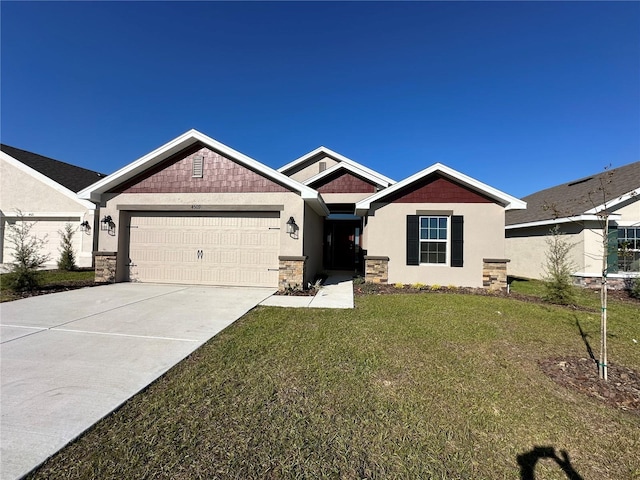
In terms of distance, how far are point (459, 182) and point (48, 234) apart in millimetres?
18116

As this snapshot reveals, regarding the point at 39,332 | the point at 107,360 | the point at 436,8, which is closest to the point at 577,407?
the point at 107,360

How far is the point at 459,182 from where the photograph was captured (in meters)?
9.88

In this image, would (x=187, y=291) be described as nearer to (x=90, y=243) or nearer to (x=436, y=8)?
(x=90, y=243)

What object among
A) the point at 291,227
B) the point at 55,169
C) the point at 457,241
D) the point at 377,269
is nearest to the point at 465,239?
the point at 457,241

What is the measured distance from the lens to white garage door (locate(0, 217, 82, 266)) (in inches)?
522

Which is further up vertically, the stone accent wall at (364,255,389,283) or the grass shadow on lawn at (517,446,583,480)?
the stone accent wall at (364,255,389,283)

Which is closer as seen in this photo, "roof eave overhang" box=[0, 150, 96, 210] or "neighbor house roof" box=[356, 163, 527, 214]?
"neighbor house roof" box=[356, 163, 527, 214]

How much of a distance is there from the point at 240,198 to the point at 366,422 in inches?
306

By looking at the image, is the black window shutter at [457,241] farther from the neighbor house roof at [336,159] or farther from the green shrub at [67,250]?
the green shrub at [67,250]

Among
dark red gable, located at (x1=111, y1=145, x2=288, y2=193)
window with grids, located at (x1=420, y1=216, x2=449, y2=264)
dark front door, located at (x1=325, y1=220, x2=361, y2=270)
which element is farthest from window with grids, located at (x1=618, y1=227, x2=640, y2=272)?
dark red gable, located at (x1=111, y1=145, x2=288, y2=193)

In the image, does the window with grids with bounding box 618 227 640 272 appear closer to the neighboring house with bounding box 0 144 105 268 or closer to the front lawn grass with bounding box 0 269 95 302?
the front lawn grass with bounding box 0 269 95 302

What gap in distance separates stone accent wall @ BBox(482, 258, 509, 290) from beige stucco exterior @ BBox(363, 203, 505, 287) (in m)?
0.15

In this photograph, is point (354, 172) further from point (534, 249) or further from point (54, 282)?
point (54, 282)

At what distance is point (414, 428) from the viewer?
2537mm
